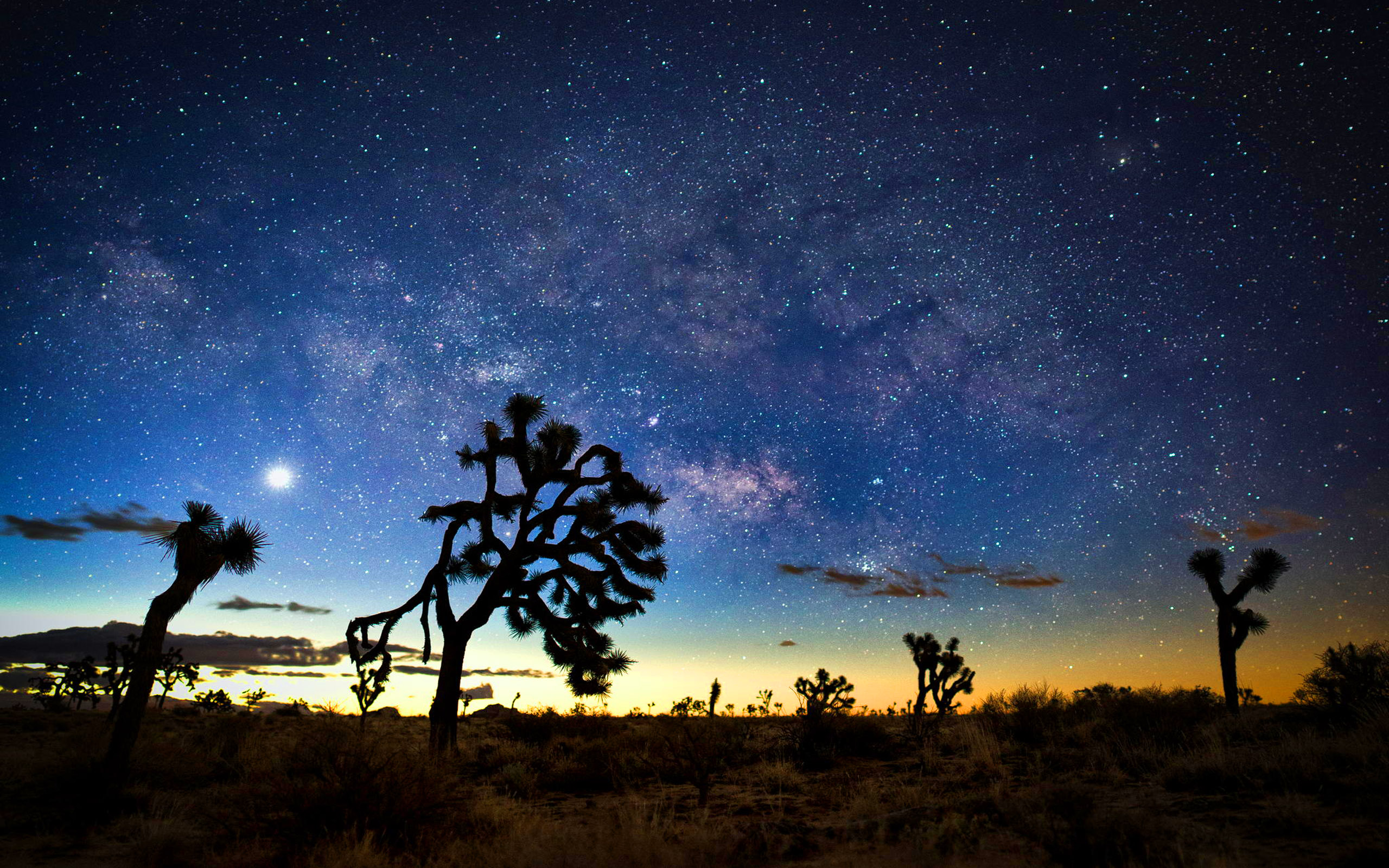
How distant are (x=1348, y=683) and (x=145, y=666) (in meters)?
22.2

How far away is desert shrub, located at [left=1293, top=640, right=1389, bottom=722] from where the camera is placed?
32.4ft

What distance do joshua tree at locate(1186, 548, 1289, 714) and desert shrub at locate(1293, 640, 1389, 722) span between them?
14.5ft

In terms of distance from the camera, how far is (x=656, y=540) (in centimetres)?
1622

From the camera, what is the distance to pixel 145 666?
35.9 feet

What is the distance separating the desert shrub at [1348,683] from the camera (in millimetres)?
9883

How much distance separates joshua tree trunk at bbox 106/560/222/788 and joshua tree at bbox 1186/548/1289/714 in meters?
26.6

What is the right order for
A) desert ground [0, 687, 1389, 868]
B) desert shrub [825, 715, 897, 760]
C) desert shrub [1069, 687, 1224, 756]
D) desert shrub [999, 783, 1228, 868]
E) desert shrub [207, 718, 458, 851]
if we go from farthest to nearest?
desert shrub [825, 715, 897, 760] → desert shrub [1069, 687, 1224, 756] → desert shrub [207, 718, 458, 851] → desert ground [0, 687, 1389, 868] → desert shrub [999, 783, 1228, 868]

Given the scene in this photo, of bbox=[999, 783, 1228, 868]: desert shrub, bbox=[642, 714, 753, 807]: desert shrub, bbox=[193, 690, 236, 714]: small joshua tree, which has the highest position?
bbox=[999, 783, 1228, 868]: desert shrub

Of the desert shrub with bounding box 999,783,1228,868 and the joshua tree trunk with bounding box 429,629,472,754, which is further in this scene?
the joshua tree trunk with bounding box 429,629,472,754

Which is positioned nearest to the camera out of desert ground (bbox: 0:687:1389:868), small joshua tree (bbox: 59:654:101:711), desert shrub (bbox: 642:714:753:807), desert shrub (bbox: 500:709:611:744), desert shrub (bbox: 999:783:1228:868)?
desert shrub (bbox: 999:783:1228:868)

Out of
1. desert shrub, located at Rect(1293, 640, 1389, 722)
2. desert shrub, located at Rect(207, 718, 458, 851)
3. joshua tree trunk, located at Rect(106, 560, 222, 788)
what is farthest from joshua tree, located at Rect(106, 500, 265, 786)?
desert shrub, located at Rect(1293, 640, 1389, 722)

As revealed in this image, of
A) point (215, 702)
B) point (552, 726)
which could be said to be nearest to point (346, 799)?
point (552, 726)

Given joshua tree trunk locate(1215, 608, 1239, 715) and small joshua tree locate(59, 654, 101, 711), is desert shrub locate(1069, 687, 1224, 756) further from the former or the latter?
small joshua tree locate(59, 654, 101, 711)

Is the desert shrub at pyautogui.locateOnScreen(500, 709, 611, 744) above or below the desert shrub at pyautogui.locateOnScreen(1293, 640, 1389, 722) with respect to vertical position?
below
